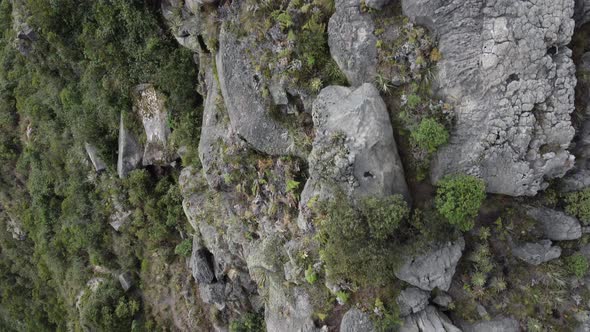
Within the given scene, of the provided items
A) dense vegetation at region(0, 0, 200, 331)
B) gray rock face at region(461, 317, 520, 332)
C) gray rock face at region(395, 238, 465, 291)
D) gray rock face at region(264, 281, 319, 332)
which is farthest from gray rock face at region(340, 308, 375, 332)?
dense vegetation at region(0, 0, 200, 331)

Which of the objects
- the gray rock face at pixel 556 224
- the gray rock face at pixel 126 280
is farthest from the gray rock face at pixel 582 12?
the gray rock face at pixel 126 280

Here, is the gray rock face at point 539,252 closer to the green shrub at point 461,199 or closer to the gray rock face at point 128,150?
the green shrub at point 461,199

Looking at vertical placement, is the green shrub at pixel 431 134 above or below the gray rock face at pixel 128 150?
above

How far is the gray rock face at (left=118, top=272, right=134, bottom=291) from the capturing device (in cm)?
2133

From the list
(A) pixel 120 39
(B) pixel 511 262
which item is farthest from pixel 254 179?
(A) pixel 120 39

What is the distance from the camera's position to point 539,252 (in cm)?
1080

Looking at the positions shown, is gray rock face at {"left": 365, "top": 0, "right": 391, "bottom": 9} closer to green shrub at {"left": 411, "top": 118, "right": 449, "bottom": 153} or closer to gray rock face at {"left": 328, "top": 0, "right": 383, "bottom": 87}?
gray rock face at {"left": 328, "top": 0, "right": 383, "bottom": 87}

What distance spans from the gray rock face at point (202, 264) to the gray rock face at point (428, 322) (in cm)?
998

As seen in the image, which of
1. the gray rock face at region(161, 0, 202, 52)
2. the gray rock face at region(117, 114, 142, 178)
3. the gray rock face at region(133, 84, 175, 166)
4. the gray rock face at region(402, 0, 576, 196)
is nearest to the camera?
the gray rock face at region(402, 0, 576, 196)

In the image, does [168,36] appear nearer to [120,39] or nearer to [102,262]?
[120,39]

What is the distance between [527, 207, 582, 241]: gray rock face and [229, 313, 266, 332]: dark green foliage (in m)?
12.2

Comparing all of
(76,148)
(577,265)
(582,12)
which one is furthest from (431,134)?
(76,148)

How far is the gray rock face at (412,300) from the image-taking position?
36.7ft

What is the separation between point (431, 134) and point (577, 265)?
566cm
